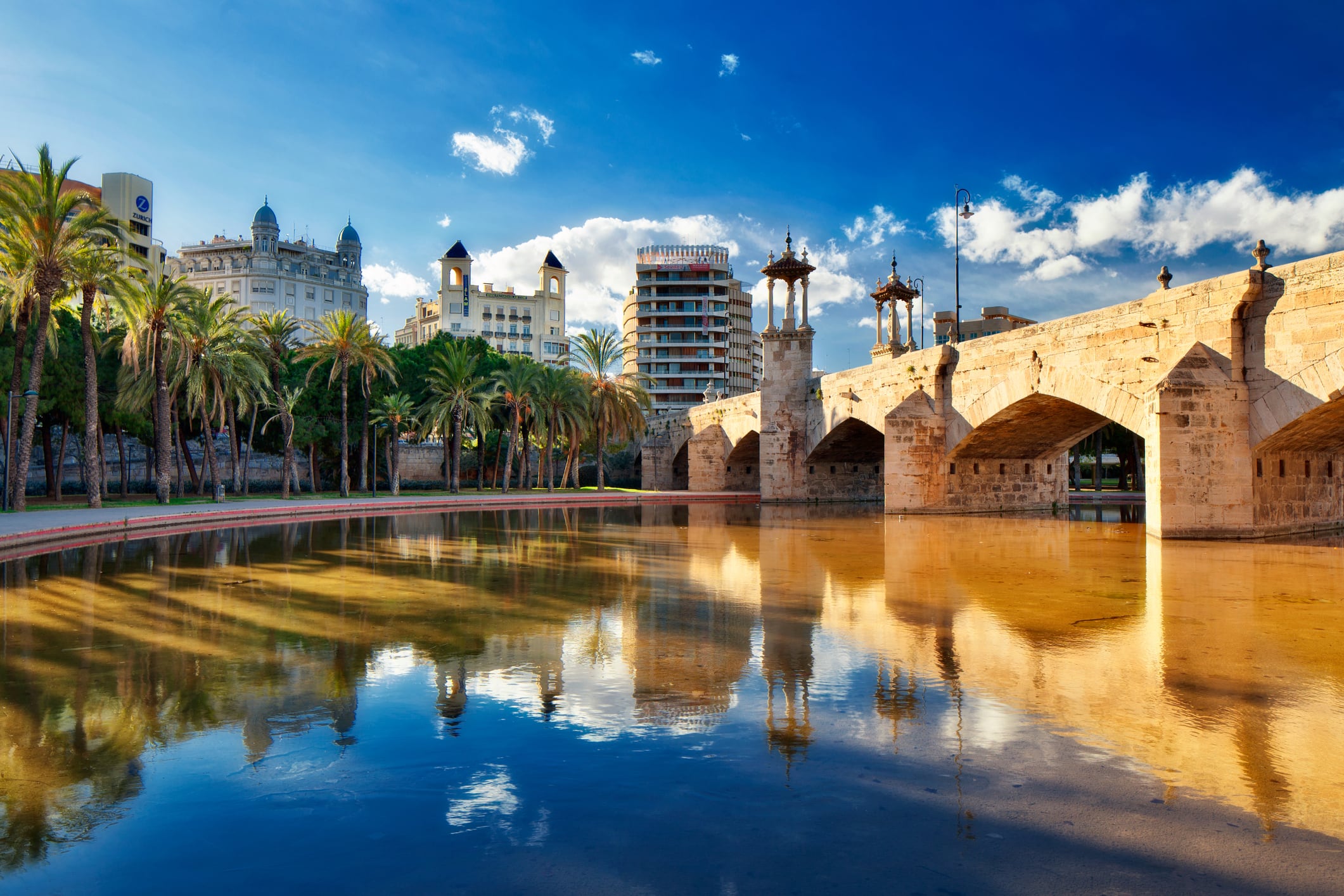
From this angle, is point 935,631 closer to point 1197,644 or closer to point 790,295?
point 1197,644

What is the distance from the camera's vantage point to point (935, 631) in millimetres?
7504

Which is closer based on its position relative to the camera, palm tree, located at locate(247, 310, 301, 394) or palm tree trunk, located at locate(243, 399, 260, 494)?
palm tree, located at locate(247, 310, 301, 394)

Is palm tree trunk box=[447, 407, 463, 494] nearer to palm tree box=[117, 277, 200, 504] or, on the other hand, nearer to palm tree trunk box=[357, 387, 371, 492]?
palm tree trunk box=[357, 387, 371, 492]

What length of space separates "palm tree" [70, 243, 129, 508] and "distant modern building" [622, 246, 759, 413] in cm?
6684

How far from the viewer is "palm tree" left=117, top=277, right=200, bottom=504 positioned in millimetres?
27562

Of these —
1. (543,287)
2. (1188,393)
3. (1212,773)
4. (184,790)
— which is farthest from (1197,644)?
(543,287)

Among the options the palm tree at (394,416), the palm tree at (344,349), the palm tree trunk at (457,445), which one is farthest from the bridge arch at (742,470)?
the palm tree at (344,349)

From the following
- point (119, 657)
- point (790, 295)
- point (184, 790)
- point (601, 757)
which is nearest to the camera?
point (184, 790)

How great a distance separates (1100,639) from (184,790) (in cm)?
670

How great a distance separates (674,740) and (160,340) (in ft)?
99.0

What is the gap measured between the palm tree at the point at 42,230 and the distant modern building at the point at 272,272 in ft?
272

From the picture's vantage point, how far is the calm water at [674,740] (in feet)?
10.6

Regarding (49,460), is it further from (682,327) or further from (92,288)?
(682,327)

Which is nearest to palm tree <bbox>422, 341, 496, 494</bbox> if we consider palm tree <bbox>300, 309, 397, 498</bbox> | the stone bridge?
palm tree <bbox>300, 309, 397, 498</bbox>
